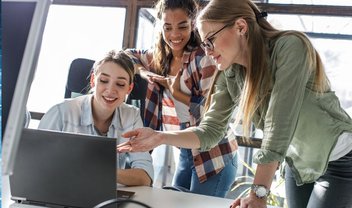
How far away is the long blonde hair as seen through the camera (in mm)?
1073

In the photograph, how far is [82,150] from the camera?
92 centimetres

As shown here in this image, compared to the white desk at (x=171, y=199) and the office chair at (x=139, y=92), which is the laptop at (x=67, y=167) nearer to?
the white desk at (x=171, y=199)

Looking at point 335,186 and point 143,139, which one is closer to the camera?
point 335,186

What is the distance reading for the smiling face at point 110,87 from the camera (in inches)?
63.6

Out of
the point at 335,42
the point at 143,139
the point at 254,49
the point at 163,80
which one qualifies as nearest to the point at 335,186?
the point at 254,49

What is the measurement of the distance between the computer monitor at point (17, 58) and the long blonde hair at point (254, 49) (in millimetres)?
663

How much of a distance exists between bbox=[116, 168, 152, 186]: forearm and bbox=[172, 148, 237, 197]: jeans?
33cm

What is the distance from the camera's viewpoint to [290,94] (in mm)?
965

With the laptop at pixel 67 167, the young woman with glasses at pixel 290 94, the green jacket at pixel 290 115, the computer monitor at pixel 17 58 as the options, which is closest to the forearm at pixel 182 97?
the green jacket at pixel 290 115

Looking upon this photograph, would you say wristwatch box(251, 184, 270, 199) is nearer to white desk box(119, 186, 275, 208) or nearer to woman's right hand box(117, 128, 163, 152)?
white desk box(119, 186, 275, 208)

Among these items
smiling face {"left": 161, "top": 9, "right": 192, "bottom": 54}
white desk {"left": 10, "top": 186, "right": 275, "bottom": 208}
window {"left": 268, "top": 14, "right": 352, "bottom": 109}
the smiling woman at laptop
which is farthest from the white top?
window {"left": 268, "top": 14, "right": 352, "bottom": 109}

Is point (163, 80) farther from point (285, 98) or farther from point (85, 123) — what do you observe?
point (285, 98)

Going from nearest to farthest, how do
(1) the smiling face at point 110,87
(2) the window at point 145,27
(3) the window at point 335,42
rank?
(1) the smiling face at point 110,87
(3) the window at point 335,42
(2) the window at point 145,27

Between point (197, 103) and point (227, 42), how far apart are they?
23.2 inches
